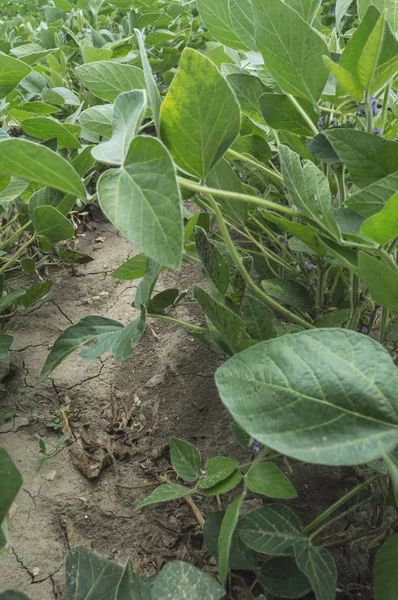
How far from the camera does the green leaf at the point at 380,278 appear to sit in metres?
0.50

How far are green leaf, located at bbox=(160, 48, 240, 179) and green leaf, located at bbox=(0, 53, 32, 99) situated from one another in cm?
30

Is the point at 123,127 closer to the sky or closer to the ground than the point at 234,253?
closer to the sky

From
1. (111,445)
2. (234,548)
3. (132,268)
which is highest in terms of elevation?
(132,268)

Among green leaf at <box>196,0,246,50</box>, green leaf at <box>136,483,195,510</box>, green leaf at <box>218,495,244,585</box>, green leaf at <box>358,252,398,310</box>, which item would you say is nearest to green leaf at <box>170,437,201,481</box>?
green leaf at <box>136,483,195,510</box>

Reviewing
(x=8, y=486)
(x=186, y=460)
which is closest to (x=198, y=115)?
(x=8, y=486)

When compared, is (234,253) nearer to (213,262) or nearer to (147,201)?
(213,262)

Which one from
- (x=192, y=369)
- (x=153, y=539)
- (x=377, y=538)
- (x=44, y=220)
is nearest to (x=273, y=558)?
(x=377, y=538)

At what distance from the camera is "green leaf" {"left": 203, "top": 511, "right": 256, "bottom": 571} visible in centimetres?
73

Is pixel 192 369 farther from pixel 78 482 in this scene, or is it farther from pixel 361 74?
pixel 361 74

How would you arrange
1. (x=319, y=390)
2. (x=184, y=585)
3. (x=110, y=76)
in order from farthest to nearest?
1. (x=110, y=76)
2. (x=184, y=585)
3. (x=319, y=390)

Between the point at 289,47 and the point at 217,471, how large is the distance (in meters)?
0.54

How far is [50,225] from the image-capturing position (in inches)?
40.0

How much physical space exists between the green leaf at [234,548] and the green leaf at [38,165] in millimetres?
493

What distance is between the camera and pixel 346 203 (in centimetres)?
59
